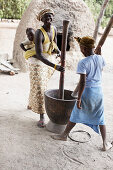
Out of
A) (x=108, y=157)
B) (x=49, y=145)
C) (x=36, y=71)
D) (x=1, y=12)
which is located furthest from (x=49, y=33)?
(x=1, y=12)

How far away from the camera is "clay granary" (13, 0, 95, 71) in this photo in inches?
263

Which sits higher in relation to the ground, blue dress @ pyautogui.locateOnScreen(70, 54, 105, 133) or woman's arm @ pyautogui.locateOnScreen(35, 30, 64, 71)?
woman's arm @ pyautogui.locateOnScreen(35, 30, 64, 71)

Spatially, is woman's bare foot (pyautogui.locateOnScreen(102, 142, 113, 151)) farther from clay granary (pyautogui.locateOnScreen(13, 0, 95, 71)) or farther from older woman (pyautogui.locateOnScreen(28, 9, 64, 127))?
clay granary (pyautogui.locateOnScreen(13, 0, 95, 71))

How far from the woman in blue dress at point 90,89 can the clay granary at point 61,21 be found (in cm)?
408

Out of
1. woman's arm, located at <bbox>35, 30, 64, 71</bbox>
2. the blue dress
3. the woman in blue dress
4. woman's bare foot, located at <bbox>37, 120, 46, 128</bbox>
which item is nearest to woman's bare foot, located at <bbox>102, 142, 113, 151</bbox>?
the woman in blue dress

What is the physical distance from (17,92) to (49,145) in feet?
7.40

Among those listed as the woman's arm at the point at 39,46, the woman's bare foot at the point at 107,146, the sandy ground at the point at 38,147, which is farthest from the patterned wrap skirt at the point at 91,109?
the woman's arm at the point at 39,46

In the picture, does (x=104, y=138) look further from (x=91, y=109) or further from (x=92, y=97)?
(x=92, y=97)

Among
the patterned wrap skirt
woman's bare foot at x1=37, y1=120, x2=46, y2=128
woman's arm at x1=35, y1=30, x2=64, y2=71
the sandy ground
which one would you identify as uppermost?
woman's arm at x1=35, y1=30, x2=64, y2=71

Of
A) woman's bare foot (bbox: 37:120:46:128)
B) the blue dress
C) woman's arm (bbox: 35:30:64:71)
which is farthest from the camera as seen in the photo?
woman's bare foot (bbox: 37:120:46:128)

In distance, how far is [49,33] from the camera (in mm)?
3252

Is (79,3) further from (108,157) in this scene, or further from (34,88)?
(108,157)

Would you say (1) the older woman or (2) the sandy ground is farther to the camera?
(1) the older woman

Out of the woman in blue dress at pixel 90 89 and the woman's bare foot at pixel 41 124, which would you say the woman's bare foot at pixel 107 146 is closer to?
the woman in blue dress at pixel 90 89
